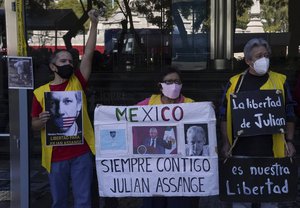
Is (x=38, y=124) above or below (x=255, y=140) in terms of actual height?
Result: above

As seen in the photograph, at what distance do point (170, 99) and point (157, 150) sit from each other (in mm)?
397

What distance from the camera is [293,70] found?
27.9 feet

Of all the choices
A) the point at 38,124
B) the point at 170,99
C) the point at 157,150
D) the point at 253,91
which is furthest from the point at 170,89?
the point at 38,124

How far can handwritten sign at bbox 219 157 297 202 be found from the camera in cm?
393

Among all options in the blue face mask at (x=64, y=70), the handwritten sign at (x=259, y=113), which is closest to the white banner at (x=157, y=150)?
the handwritten sign at (x=259, y=113)

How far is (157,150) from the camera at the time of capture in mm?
3951

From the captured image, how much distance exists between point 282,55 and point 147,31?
224 centimetres

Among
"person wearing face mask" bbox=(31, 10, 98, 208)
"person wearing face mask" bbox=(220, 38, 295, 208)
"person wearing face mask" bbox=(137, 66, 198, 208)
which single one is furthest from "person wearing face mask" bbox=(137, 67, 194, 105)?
"person wearing face mask" bbox=(31, 10, 98, 208)

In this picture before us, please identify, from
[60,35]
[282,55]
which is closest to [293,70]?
[282,55]

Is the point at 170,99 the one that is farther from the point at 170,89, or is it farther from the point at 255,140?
the point at 255,140

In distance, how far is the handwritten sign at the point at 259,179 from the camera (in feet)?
12.9

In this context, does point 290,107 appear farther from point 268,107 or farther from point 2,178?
point 2,178

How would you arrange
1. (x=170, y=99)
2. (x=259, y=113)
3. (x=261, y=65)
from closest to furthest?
(x=261, y=65) → (x=259, y=113) → (x=170, y=99)

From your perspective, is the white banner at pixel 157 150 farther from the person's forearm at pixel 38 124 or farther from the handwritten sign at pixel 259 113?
the person's forearm at pixel 38 124
